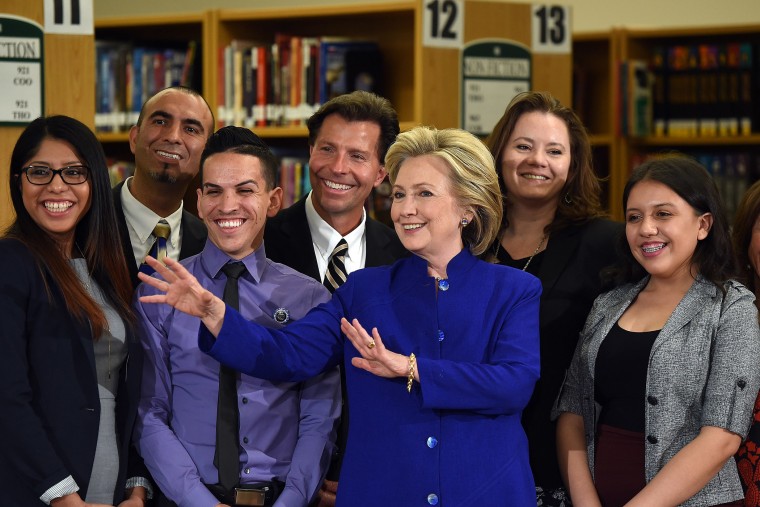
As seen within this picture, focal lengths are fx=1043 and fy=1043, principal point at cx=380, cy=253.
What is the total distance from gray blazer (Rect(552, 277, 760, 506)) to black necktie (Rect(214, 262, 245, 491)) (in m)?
1.00

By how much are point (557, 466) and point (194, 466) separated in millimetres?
1005

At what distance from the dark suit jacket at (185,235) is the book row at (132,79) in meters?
2.20

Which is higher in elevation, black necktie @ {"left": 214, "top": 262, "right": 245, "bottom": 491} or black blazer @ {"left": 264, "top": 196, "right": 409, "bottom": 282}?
black blazer @ {"left": 264, "top": 196, "right": 409, "bottom": 282}

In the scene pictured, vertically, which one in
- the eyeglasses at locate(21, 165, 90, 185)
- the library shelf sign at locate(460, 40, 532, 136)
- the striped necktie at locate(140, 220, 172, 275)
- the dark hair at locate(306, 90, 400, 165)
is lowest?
the striped necktie at locate(140, 220, 172, 275)

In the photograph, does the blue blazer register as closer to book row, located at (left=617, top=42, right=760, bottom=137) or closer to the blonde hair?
the blonde hair

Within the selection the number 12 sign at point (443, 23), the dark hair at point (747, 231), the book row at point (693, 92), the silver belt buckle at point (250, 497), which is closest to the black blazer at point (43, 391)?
the silver belt buckle at point (250, 497)

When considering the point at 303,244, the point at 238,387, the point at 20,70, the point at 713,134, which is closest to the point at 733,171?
the point at 713,134

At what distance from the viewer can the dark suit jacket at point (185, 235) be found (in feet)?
10.2

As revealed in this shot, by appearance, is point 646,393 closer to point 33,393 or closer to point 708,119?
point 33,393

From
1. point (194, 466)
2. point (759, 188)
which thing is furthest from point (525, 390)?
point (759, 188)

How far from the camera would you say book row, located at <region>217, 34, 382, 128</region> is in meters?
5.25

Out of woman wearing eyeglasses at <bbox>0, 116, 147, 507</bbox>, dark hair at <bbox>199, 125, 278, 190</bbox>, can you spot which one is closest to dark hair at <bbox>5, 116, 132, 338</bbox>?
woman wearing eyeglasses at <bbox>0, 116, 147, 507</bbox>

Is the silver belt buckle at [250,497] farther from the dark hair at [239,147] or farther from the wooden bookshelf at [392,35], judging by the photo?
the wooden bookshelf at [392,35]

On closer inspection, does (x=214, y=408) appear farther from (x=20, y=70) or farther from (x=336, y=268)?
(x=20, y=70)
